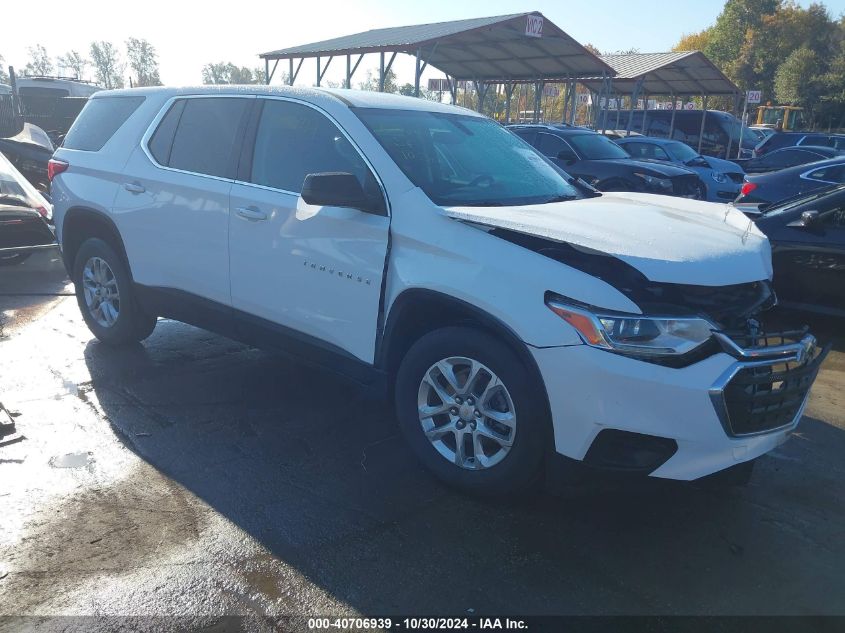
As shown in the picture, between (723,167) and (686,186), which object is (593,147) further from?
(723,167)

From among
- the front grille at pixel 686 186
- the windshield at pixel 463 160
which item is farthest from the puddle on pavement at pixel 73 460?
the front grille at pixel 686 186

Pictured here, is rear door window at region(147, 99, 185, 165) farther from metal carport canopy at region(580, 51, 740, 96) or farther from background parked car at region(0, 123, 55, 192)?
metal carport canopy at region(580, 51, 740, 96)

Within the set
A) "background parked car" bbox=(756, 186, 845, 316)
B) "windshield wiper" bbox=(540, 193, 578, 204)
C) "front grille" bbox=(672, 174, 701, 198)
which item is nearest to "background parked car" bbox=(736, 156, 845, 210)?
"front grille" bbox=(672, 174, 701, 198)

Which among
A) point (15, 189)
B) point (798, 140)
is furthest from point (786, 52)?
point (15, 189)

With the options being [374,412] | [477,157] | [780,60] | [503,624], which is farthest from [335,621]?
[780,60]

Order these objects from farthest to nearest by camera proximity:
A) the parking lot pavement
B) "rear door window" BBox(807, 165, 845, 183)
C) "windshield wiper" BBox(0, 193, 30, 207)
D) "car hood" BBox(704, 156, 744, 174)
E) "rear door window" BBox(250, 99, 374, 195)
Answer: "car hood" BBox(704, 156, 744, 174), "rear door window" BBox(807, 165, 845, 183), "windshield wiper" BBox(0, 193, 30, 207), "rear door window" BBox(250, 99, 374, 195), the parking lot pavement

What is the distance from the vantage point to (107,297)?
533 centimetres

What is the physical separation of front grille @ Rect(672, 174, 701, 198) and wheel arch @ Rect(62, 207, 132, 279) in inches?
356

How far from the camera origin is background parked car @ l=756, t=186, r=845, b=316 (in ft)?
19.7

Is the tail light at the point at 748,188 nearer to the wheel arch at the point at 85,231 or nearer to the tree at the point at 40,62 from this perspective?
the wheel arch at the point at 85,231

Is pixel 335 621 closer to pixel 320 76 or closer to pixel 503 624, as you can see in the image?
pixel 503 624

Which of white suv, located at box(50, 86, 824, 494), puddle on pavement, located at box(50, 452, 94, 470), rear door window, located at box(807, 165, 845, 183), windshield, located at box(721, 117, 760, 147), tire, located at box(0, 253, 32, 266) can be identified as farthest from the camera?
windshield, located at box(721, 117, 760, 147)

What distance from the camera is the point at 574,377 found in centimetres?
280

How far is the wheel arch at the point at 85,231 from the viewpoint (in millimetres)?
5043
